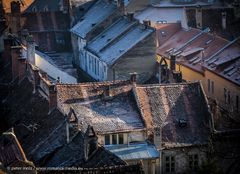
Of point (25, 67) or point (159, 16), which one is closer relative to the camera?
point (25, 67)

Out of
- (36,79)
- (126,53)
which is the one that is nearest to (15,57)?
(36,79)

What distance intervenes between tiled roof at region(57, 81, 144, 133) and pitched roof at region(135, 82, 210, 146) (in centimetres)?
91

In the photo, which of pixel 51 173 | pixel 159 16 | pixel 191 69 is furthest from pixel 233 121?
pixel 159 16

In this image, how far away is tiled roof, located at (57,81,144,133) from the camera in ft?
164

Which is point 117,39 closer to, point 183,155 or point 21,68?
point 21,68


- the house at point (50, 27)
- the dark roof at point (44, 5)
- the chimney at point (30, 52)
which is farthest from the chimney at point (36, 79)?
the dark roof at point (44, 5)

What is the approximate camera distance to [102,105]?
5141cm

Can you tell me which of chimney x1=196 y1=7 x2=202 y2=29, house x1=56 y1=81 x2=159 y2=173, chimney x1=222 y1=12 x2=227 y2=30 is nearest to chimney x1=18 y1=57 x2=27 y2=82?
house x1=56 y1=81 x2=159 y2=173

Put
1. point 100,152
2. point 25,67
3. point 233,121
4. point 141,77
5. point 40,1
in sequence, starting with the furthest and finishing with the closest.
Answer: point 40,1, point 141,77, point 25,67, point 233,121, point 100,152

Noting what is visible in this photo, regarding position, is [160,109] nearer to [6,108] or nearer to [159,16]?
[6,108]

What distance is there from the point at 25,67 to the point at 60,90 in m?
10.5

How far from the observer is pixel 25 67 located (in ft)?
201

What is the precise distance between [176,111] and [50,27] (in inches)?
1432

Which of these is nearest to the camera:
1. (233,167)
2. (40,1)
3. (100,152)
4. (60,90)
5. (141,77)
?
(100,152)
